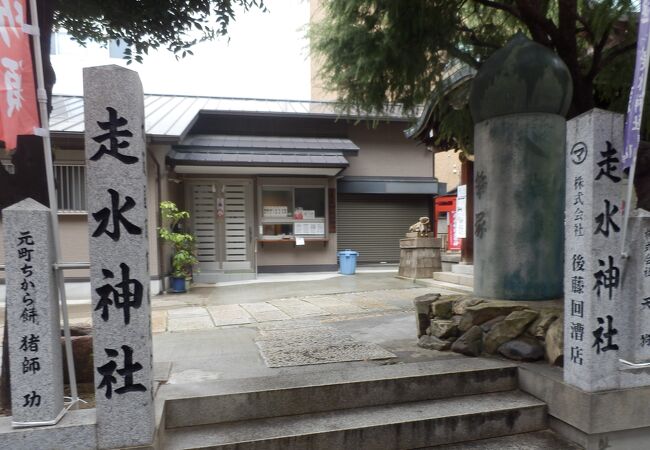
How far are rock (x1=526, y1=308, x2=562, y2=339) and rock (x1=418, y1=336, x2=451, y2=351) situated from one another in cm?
97

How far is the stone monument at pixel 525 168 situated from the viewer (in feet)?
15.1

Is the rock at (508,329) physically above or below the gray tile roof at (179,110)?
below

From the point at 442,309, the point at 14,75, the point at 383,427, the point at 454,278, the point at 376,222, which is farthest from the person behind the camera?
the point at 376,222

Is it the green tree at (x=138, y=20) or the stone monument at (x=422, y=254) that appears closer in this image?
the green tree at (x=138, y=20)

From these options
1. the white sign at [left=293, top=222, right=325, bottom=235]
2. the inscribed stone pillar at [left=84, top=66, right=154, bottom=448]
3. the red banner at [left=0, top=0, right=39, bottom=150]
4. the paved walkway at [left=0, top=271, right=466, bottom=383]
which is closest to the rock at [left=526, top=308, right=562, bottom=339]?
the paved walkway at [left=0, top=271, right=466, bottom=383]

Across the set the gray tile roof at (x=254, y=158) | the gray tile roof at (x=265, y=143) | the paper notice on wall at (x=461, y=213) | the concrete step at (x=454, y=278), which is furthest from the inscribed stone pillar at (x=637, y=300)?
the gray tile roof at (x=265, y=143)

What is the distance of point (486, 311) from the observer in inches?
185

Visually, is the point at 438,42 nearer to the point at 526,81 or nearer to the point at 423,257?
the point at 526,81

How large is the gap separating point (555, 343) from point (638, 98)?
8.02 ft

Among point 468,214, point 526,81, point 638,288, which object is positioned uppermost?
point 526,81

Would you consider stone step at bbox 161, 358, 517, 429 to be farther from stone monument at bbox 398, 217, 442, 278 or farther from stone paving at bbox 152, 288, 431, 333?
stone monument at bbox 398, 217, 442, 278

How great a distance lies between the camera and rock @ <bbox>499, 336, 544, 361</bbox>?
4.34m

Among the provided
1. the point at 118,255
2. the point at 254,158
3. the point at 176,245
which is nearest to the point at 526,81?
the point at 118,255

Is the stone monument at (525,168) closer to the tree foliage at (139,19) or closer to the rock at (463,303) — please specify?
the rock at (463,303)
